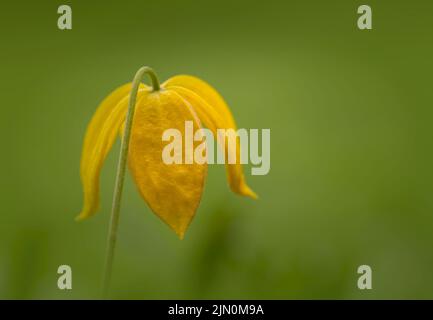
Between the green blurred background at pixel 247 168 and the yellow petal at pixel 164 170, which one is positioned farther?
the green blurred background at pixel 247 168

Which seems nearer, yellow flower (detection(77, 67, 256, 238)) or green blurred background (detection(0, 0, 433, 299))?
yellow flower (detection(77, 67, 256, 238))

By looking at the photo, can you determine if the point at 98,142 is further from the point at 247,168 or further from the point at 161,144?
the point at 247,168

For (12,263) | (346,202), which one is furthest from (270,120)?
(12,263)
